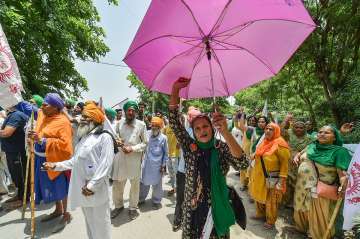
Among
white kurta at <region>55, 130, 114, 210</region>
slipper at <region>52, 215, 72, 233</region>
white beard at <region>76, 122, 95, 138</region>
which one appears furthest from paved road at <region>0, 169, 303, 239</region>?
white beard at <region>76, 122, 95, 138</region>

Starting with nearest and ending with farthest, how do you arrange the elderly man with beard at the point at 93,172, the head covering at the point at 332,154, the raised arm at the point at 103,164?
1. the raised arm at the point at 103,164
2. the elderly man with beard at the point at 93,172
3. the head covering at the point at 332,154

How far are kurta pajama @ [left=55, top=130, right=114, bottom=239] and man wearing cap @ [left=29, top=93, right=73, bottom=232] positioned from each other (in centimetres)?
127

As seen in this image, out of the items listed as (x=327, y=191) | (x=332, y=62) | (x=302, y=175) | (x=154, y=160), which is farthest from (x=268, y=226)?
(x=332, y=62)

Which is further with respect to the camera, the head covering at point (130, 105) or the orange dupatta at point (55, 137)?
the head covering at point (130, 105)

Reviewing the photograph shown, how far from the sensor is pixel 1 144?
5629 mm

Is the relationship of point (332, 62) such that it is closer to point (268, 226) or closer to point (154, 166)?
point (268, 226)

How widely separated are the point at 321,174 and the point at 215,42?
293 cm

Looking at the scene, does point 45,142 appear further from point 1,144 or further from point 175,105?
point 175,105

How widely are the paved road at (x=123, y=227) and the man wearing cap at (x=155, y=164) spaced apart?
41 cm

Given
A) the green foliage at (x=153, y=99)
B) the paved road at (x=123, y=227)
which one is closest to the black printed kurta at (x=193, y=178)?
the paved road at (x=123, y=227)

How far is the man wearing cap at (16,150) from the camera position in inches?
210

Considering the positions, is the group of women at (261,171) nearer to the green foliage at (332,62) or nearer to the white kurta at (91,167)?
the white kurta at (91,167)

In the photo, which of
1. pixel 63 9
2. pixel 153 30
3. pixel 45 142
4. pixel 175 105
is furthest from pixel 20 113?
pixel 63 9

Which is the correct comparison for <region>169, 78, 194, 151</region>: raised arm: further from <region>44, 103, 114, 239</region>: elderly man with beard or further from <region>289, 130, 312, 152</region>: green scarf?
<region>289, 130, 312, 152</region>: green scarf
